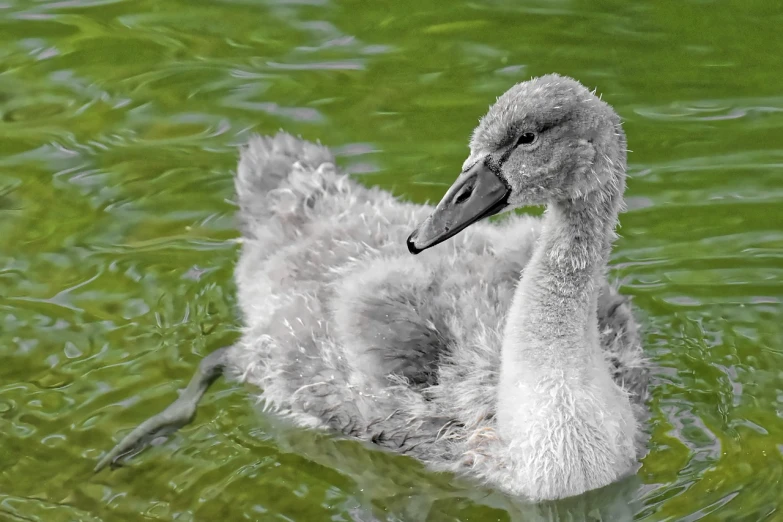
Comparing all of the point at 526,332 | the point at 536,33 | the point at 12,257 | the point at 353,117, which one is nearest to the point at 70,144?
the point at 12,257

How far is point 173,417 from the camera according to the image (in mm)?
6500

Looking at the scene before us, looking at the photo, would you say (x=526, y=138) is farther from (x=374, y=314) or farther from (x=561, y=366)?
(x=374, y=314)

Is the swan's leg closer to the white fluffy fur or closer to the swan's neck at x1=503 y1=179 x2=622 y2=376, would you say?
the white fluffy fur

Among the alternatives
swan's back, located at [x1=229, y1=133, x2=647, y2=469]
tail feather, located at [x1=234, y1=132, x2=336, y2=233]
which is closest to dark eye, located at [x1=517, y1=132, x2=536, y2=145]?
swan's back, located at [x1=229, y1=133, x2=647, y2=469]

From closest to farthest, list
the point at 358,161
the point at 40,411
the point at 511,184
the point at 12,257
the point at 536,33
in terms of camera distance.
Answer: the point at 511,184
the point at 40,411
the point at 12,257
the point at 358,161
the point at 536,33

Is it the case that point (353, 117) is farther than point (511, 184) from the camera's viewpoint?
Yes

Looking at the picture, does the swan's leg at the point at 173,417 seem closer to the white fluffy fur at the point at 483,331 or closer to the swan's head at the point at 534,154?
the white fluffy fur at the point at 483,331

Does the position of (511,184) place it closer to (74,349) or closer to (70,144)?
(74,349)

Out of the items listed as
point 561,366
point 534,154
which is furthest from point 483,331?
point 534,154

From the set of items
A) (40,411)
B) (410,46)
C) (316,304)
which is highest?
(410,46)

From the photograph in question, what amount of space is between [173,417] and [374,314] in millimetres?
1183

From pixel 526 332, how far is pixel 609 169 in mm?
820

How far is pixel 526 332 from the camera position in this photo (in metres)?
5.87

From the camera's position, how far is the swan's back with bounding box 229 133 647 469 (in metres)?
6.12
